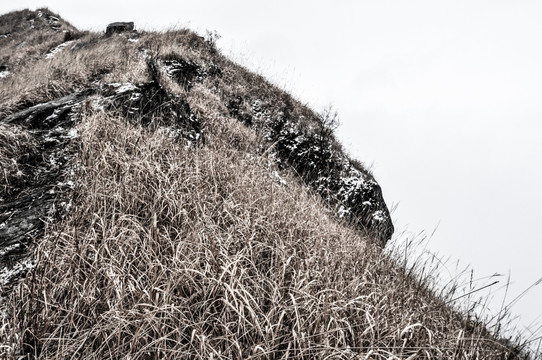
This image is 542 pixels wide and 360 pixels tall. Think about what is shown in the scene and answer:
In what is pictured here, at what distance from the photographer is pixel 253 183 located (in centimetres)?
381

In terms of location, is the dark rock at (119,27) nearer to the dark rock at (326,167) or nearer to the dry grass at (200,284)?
the dark rock at (326,167)

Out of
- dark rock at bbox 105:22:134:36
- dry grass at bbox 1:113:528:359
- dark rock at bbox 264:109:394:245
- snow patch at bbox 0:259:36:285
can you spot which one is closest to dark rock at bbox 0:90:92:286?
snow patch at bbox 0:259:36:285

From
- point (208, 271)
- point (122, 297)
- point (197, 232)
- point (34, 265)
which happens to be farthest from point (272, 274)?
point (34, 265)

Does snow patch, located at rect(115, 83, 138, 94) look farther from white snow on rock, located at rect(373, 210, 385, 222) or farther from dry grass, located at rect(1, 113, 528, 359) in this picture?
white snow on rock, located at rect(373, 210, 385, 222)

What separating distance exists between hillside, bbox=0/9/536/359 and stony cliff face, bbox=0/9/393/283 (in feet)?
0.08

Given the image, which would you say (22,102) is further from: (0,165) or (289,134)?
(289,134)

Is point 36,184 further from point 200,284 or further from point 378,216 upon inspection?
point 378,216

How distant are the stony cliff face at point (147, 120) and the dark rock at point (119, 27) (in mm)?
863

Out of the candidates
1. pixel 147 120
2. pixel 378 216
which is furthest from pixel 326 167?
pixel 147 120

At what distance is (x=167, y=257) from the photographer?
2.44 m

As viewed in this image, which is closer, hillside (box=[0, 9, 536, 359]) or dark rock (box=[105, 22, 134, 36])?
hillside (box=[0, 9, 536, 359])

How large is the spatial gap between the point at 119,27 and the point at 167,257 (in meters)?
11.8

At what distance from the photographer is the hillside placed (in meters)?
1.80

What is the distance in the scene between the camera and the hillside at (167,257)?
1.80 metres
